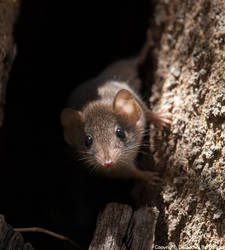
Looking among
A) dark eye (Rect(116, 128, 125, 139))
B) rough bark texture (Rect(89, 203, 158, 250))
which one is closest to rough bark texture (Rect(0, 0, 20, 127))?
dark eye (Rect(116, 128, 125, 139))

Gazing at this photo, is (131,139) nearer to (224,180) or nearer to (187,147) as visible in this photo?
(187,147)

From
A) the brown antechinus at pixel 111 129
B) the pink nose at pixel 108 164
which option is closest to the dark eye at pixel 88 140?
the brown antechinus at pixel 111 129

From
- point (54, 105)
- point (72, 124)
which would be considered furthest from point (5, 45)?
point (54, 105)

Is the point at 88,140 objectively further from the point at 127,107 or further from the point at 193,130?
the point at 193,130

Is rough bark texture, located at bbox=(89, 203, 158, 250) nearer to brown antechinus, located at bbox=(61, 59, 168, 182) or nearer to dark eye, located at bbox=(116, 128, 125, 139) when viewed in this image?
brown antechinus, located at bbox=(61, 59, 168, 182)

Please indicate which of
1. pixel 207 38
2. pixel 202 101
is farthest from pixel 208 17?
pixel 202 101
